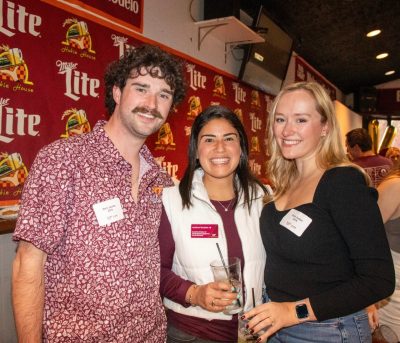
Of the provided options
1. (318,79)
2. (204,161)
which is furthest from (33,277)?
(318,79)

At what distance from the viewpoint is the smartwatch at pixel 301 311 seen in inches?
51.1

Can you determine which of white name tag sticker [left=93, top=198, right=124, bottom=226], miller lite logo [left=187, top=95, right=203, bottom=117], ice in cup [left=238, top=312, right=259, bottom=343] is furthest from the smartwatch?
miller lite logo [left=187, top=95, right=203, bottom=117]

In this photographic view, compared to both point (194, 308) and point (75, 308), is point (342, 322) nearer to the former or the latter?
point (194, 308)

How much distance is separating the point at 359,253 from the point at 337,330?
1.08 feet

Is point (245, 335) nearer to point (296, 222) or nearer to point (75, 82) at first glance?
point (296, 222)

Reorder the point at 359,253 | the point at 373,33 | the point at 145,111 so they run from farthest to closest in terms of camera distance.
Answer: the point at 373,33, the point at 145,111, the point at 359,253

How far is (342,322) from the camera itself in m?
1.32

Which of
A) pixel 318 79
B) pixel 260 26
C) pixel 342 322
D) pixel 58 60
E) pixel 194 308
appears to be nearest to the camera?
pixel 342 322

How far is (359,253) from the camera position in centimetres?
124

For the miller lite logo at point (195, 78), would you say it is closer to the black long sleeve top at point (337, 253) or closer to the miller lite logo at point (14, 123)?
the miller lite logo at point (14, 123)

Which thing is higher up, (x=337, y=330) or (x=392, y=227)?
(x=392, y=227)

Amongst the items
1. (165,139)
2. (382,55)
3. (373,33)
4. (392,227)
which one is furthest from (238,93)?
(382,55)

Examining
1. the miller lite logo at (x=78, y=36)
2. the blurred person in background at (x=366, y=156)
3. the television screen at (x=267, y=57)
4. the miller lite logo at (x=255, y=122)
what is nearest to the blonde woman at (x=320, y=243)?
the miller lite logo at (x=78, y=36)

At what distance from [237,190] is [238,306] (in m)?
0.64
